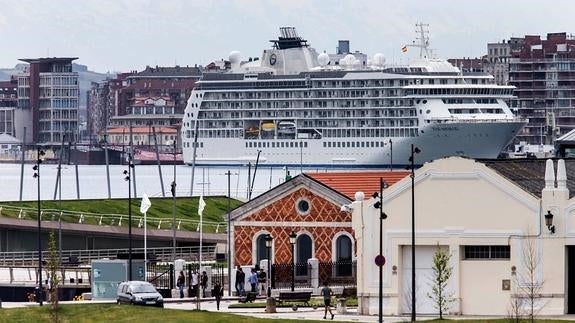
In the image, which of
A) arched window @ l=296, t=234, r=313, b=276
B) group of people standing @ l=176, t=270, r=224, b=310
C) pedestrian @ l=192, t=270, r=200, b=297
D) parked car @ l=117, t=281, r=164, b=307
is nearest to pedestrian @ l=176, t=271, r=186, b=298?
group of people standing @ l=176, t=270, r=224, b=310

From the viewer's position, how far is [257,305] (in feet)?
174

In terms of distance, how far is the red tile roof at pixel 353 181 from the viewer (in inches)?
2413

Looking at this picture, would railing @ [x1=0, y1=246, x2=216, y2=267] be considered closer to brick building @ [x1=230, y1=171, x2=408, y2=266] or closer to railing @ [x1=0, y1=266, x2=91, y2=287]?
railing @ [x1=0, y1=266, x2=91, y2=287]

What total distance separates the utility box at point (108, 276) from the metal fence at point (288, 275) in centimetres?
371

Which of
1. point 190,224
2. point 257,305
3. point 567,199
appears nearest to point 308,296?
point 257,305

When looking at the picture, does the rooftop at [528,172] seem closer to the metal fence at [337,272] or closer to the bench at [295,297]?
the bench at [295,297]

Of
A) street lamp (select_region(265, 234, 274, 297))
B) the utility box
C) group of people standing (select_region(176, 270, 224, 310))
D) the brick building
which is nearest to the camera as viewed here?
group of people standing (select_region(176, 270, 224, 310))

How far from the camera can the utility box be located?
2313 inches

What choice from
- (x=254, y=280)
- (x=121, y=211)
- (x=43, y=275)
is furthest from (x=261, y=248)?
(x=121, y=211)

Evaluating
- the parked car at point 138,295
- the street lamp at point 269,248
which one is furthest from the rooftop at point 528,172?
the street lamp at point 269,248

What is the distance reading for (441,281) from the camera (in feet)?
152

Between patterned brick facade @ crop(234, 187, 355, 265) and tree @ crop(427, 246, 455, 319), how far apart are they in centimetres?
1162

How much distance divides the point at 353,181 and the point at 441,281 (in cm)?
1662

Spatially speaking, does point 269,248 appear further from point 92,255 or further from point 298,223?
point 92,255
